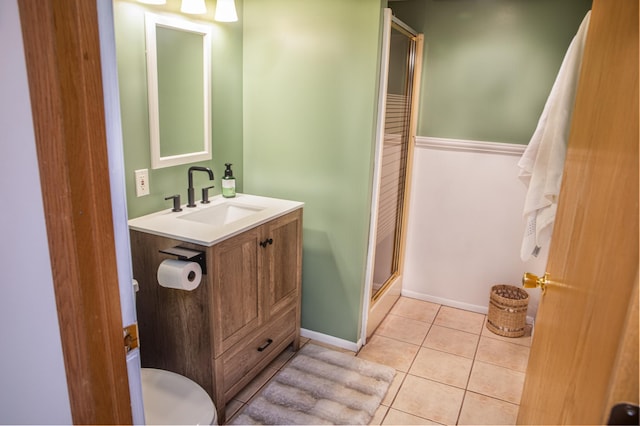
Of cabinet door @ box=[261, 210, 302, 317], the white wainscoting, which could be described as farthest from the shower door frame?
cabinet door @ box=[261, 210, 302, 317]

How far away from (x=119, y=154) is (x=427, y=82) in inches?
106

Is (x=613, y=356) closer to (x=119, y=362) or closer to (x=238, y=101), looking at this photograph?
(x=119, y=362)

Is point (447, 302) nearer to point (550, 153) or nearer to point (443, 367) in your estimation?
point (443, 367)

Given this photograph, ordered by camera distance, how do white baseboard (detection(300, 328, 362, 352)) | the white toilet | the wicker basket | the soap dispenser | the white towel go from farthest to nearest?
1. the wicker basket
2. white baseboard (detection(300, 328, 362, 352))
3. the soap dispenser
4. the white towel
5. the white toilet

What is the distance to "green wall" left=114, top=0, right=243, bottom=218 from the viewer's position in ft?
6.18

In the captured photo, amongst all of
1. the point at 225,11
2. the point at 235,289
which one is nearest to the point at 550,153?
the point at 235,289

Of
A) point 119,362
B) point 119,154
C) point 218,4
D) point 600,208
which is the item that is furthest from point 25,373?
point 218,4

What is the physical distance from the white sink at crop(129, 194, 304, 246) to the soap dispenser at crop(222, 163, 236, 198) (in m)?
0.03

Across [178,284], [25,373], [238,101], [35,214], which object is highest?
[238,101]

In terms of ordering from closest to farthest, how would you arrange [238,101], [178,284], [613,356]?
[613,356] < [178,284] < [238,101]

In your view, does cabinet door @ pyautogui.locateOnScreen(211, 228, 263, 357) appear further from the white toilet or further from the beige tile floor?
the beige tile floor

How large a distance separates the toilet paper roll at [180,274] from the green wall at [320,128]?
1043mm

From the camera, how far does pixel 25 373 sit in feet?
2.77

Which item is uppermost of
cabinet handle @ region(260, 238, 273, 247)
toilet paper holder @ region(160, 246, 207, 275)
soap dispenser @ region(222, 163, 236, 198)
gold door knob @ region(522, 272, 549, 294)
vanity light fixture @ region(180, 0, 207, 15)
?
vanity light fixture @ region(180, 0, 207, 15)
